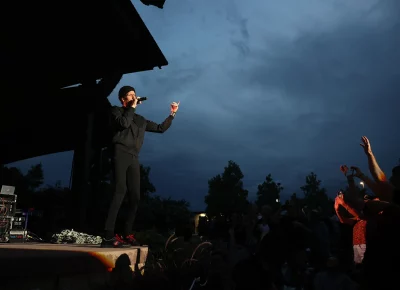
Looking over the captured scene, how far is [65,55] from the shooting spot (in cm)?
627

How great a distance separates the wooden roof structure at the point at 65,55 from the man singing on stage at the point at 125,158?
2886mm

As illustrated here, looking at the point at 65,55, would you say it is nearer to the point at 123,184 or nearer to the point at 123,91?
the point at 123,91

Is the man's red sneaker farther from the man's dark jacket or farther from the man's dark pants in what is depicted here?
the man's dark jacket

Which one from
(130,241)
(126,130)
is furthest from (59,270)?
(126,130)

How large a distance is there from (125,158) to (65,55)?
399cm

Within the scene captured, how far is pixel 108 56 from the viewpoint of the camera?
6418 mm

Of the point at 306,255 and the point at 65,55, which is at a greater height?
the point at 65,55

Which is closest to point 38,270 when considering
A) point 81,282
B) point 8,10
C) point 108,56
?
point 81,282

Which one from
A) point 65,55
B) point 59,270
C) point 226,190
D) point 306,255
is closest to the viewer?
point 306,255

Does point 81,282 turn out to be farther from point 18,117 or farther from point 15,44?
point 18,117

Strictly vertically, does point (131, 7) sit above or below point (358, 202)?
above

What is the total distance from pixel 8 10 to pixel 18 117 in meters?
2.26

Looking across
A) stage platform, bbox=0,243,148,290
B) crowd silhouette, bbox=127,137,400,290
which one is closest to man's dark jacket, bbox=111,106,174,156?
stage platform, bbox=0,243,148,290

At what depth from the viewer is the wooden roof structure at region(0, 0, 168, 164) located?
5.38m
